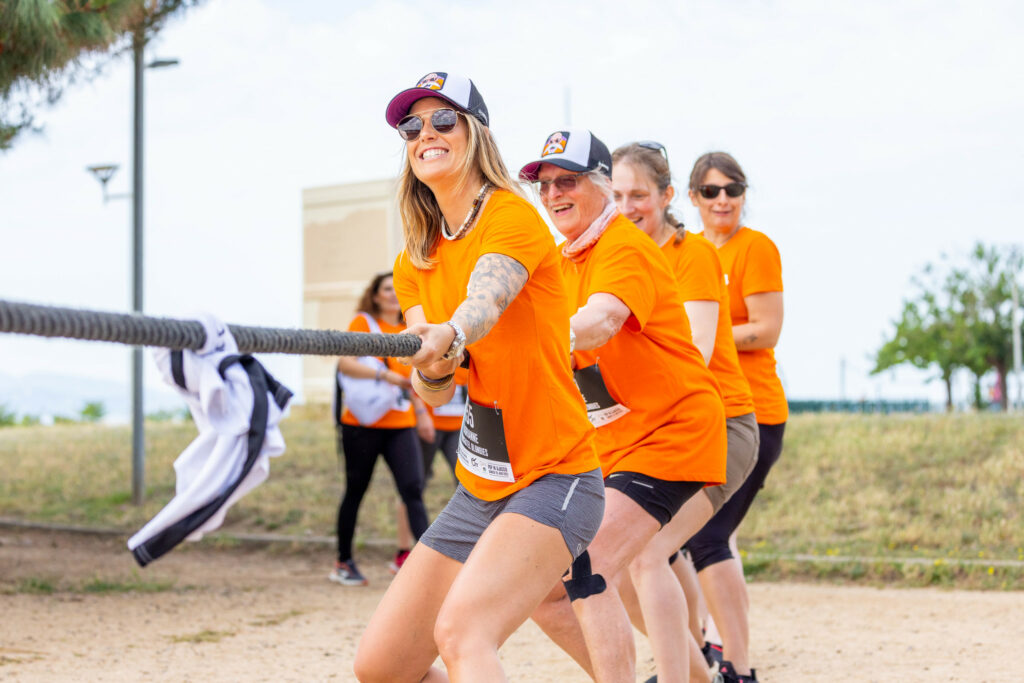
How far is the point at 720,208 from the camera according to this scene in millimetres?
5148

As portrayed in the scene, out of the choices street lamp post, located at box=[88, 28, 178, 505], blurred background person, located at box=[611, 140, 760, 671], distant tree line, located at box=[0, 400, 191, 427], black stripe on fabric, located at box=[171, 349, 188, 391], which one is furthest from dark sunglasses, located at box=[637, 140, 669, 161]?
distant tree line, located at box=[0, 400, 191, 427]

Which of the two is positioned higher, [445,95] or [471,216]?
[445,95]

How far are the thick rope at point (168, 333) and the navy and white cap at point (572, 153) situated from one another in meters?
1.47

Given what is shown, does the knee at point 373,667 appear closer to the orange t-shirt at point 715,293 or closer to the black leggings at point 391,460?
the orange t-shirt at point 715,293

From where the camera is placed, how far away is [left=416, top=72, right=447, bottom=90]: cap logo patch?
303 centimetres

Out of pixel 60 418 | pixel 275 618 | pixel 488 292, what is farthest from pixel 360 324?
pixel 60 418

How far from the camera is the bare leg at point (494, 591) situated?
2602 millimetres

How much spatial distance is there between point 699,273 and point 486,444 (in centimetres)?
157

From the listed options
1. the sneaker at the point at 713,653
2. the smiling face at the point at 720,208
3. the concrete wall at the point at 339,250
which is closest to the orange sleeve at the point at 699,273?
the smiling face at the point at 720,208

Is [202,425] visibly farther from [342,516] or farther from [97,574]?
[97,574]

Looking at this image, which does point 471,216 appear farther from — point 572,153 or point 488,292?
point 572,153

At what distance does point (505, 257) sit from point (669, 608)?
1805mm

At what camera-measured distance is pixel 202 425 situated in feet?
7.70


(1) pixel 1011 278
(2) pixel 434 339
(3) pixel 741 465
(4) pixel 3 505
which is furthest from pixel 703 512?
(1) pixel 1011 278
